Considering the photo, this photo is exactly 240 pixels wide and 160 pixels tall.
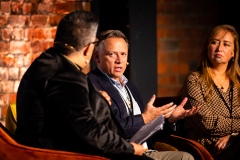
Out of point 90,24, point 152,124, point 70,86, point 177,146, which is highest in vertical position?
point 90,24

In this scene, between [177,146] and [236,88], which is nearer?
[177,146]

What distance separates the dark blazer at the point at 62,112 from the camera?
395cm

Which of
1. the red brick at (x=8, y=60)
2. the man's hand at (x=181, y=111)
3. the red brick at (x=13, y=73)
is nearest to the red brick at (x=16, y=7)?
the red brick at (x=8, y=60)

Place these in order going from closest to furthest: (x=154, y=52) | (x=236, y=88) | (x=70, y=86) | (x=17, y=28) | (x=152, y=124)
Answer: (x=70, y=86) < (x=152, y=124) < (x=236, y=88) < (x=17, y=28) < (x=154, y=52)

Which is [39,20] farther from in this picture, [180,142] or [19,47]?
[180,142]

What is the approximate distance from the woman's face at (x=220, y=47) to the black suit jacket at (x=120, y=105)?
909 mm

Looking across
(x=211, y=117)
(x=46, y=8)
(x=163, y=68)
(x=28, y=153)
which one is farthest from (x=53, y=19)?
(x=28, y=153)

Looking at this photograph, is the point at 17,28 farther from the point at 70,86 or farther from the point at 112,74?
the point at 70,86

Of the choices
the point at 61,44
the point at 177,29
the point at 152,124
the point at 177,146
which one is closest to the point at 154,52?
the point at 177,29

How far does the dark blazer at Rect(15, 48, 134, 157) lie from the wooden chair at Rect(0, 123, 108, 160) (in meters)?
0.05

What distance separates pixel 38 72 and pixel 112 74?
1086 mm

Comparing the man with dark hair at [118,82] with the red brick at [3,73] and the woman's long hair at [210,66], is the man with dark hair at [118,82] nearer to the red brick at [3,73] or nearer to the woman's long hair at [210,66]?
the woman's long hair at [210,66]

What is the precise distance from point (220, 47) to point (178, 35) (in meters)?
1.73

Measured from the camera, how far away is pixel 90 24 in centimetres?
413
